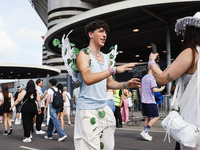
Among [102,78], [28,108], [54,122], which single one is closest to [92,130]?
[102,78]

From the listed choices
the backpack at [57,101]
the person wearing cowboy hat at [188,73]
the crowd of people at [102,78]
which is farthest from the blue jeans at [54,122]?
the person wearing cowboy hat at [188,73]

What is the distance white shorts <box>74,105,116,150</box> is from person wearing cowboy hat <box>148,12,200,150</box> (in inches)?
30.9

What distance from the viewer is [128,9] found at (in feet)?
43.4

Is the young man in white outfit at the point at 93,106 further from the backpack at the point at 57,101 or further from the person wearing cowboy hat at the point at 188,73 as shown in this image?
the backpack at the point at 57,101

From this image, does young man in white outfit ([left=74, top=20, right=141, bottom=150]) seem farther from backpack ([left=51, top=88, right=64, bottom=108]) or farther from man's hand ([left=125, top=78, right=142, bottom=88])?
backpack ([left=51, top=88, right=64, bottom=108])

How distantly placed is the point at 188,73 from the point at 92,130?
44.5 inches

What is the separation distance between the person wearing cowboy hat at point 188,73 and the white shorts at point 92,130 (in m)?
0.78

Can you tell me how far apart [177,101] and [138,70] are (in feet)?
53.1

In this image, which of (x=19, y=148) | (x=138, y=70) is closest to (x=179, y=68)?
(x=19, y=148)

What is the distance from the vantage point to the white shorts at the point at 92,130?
2590 mm

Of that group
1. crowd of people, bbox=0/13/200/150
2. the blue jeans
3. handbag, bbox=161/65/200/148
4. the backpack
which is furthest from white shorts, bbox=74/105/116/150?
the backpack

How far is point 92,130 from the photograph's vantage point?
8.57 ft

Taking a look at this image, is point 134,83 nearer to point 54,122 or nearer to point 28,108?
point 54,122

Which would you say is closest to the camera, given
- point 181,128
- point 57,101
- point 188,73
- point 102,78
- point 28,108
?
point 181,128
